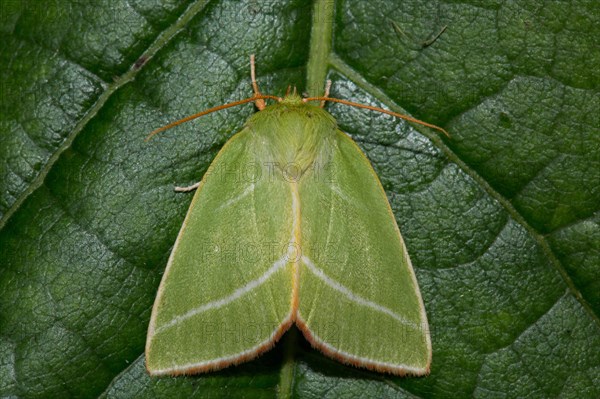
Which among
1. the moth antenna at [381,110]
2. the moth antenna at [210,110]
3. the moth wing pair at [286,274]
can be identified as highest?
the moth antenna at [210,110]

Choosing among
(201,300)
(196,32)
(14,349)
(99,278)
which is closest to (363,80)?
(196,32)

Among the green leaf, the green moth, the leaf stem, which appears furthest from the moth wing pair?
the leaf stem

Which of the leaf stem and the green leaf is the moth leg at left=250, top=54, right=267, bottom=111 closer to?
the green leaf

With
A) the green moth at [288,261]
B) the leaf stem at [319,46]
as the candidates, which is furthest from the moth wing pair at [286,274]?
the leaf stem at [319,46]

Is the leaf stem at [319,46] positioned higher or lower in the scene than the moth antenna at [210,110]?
higher

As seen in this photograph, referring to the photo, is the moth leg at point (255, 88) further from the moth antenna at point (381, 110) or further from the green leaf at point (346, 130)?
the moth antenna at point (381, 110)

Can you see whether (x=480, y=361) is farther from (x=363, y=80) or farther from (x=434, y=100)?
(x=363, y=80)
